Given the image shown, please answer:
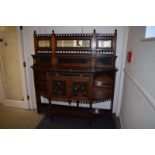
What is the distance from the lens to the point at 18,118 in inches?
99.5

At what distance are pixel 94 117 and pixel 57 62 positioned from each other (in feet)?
4.02

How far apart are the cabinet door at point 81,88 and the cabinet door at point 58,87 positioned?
0.12 meters

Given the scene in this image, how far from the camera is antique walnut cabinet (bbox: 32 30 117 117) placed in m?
2.09

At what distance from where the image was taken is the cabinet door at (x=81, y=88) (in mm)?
2041

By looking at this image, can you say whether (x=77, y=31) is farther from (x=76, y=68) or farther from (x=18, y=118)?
(x=18, y=118)

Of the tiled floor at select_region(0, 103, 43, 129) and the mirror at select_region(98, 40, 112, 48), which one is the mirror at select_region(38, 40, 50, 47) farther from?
the tiled floor at select_region(0, 103, 43, 129)

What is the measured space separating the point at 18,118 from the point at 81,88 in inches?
57.9

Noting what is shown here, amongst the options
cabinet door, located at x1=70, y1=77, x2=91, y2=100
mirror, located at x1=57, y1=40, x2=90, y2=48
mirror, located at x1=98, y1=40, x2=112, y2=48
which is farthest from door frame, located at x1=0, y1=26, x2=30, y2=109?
mirror, located at x1=98, y1=40, x2=112, y2=48

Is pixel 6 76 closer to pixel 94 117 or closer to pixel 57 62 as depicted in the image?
pixel 57 62

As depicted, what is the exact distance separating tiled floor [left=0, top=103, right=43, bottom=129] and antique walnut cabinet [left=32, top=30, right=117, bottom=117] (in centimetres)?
37

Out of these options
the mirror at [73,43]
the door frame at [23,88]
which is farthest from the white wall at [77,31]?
the mirror at [73,43]
